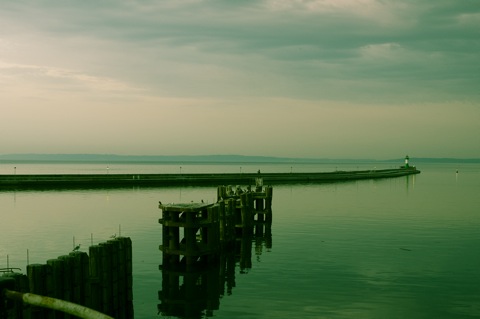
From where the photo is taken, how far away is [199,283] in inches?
931

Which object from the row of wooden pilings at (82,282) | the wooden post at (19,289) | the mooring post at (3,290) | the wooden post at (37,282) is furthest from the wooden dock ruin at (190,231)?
the mooring post at (3,290)

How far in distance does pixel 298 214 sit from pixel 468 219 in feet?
51.1

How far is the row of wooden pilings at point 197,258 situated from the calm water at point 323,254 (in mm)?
577

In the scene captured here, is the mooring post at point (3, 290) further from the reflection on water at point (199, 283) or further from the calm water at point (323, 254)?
the reflection on water at point (199, 283)

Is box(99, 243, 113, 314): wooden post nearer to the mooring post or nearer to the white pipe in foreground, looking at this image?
the mooring post

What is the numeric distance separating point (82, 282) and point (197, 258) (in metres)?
14.0

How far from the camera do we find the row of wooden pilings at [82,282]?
1107 centimetres

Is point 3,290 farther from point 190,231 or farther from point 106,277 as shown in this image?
point 190,231

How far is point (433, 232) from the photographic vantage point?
39688 mm

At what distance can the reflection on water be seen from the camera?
2034 cm

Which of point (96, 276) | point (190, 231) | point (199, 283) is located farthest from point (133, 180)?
point (96, 276)

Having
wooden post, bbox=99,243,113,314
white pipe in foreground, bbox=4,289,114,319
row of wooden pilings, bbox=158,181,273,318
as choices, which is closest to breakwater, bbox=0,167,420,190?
row of wooden pilings, bbox=158,181,273,318

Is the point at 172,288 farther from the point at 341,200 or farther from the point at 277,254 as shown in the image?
the point at 341,200

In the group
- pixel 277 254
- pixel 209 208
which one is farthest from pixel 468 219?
pixel 209 208
